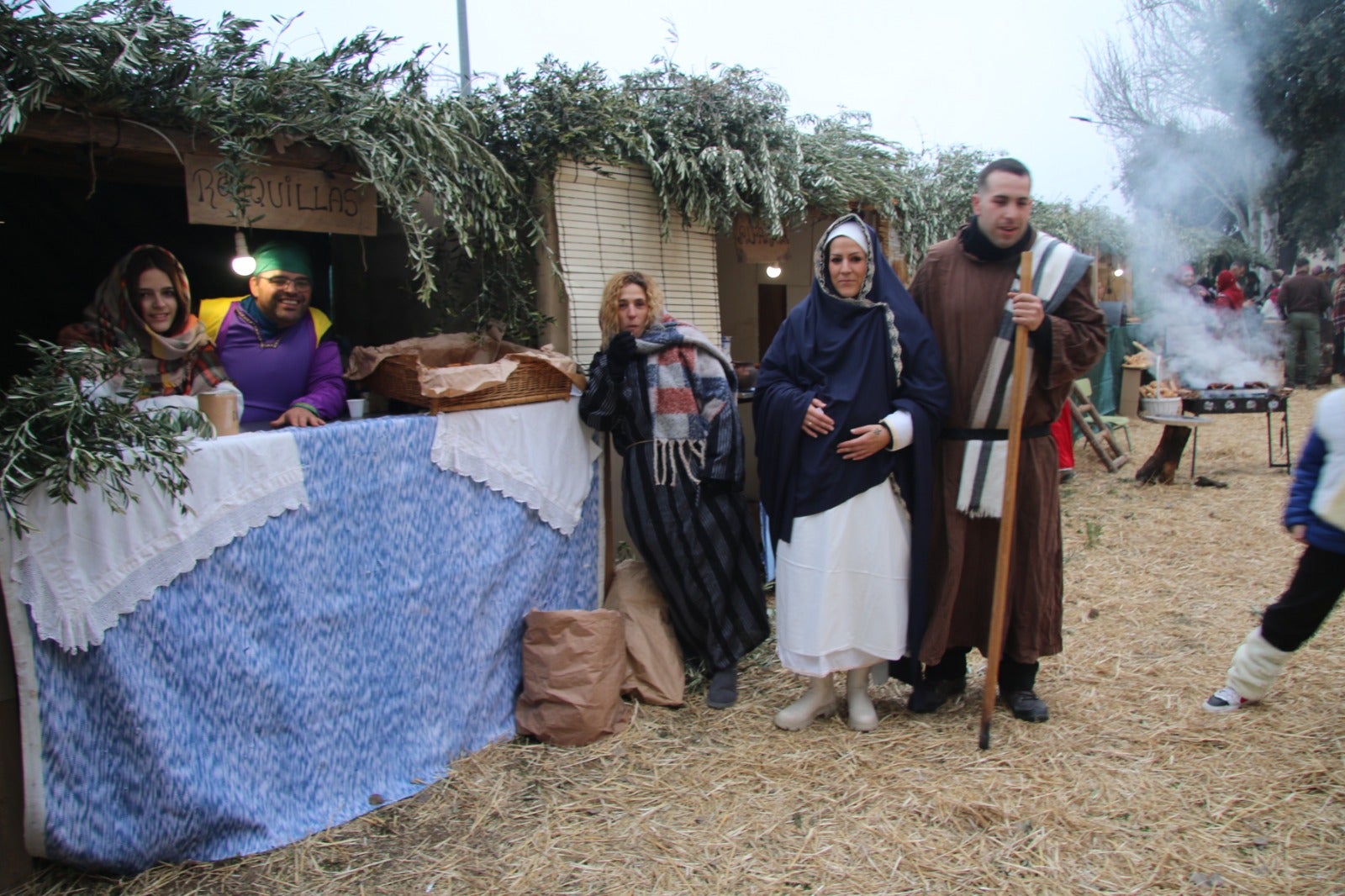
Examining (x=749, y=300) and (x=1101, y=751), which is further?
(x=749, y=300)

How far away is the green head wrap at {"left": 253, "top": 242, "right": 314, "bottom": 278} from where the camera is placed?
3326mm

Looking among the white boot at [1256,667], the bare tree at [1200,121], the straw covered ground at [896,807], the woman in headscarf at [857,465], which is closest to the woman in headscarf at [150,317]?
the straw covered ground at [896,807]

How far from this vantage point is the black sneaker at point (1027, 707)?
341 cm

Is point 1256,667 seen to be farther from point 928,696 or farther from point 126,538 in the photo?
point 126,538

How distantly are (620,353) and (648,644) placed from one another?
1.22 meters

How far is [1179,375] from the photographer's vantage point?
1046cm

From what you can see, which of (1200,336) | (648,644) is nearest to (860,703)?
(648,644)

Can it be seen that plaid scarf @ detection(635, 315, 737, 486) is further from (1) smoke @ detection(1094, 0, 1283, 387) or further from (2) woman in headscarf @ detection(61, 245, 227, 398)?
(1) smoke @ detection(1094, 0, 1283, 387)

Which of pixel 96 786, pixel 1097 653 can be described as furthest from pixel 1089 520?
pixel 96 786

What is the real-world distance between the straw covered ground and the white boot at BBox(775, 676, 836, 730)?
0.05 meters

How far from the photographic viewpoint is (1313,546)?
304 cm

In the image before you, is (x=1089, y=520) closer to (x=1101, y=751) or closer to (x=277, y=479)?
(x=1101, y=751)

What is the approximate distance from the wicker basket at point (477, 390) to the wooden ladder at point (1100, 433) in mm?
6029

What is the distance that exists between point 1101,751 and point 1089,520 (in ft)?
13.0
